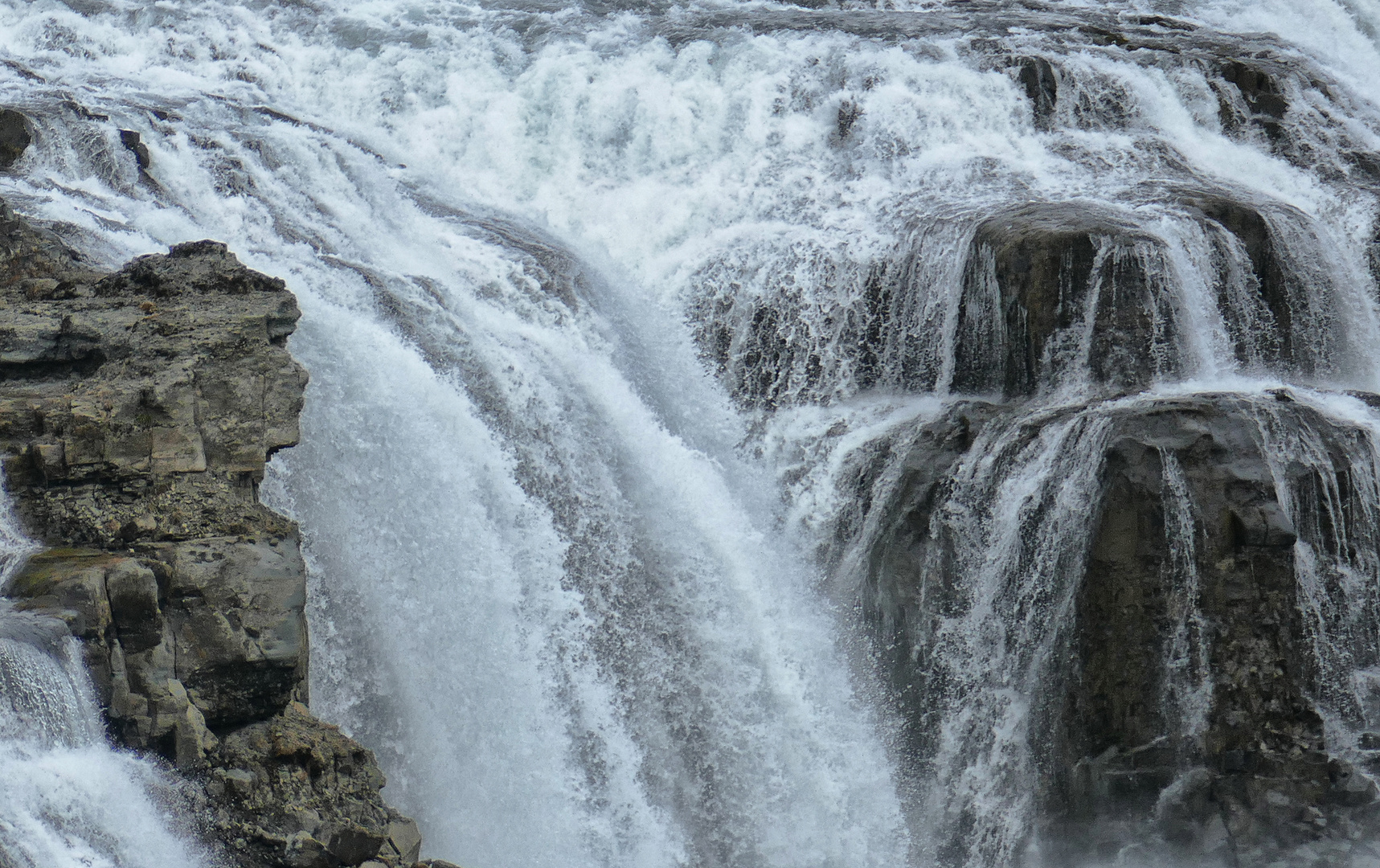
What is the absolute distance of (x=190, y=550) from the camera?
731 centimetres

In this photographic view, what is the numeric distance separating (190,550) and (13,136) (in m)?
6.85

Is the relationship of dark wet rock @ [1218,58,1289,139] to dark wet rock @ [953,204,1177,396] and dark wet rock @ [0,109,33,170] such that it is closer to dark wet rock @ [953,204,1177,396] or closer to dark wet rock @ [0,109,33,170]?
dark wet rock @ [953,204,1177,396]

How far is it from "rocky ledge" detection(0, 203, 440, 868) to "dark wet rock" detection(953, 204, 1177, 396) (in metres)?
6.17

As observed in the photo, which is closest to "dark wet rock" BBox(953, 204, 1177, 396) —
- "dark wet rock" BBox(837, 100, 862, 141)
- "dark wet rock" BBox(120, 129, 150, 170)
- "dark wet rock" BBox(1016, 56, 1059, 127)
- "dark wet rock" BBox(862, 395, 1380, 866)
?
"dark wet rock" BBox(862, 395, 1380, 866)

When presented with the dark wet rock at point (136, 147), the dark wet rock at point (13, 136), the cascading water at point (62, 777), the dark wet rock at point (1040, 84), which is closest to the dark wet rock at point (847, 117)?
the dark wet rock at point (1040, 84)

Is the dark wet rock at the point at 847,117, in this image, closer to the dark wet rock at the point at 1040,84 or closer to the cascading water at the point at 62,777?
the dark wet rock at the point at 1040,84

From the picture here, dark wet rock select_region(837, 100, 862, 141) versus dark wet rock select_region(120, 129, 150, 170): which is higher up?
dark wet rock select_region(837, 100, 862, 141)

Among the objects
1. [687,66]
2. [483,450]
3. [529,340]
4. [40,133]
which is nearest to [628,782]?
[483,450]

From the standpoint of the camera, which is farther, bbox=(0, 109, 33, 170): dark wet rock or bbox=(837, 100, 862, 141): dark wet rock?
bbox=(837, 100, 862, 141): dark wet rock

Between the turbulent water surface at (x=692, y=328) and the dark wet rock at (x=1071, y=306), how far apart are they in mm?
61

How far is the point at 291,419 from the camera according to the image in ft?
27.2

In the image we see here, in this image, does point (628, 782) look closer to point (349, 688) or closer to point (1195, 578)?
point (349, 688)

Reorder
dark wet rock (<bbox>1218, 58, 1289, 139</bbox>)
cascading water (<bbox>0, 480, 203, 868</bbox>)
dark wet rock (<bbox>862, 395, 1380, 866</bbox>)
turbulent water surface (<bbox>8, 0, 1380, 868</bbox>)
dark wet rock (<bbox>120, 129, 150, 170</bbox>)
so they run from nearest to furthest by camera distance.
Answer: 1. cascading water (<bbox>0, 480, 203, 868</bbox>)
2. turbulent water surface (<bbox>8, 0, 1380, 868</bbox>)
3. dark wet rock (<bbox>862, 395, 1380, 866</bbox>)
4. dark wet rock (<bbox>120, 129, 150, 170</bbox>)
5. dark wet rock (<bbox>1218, 58, 1289, 139</bbox>)

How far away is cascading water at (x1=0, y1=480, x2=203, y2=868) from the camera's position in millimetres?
5512
